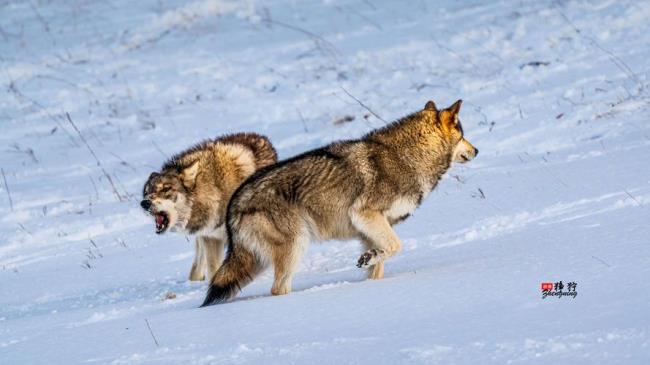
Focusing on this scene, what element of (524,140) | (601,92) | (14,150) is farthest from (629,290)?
(14,150)

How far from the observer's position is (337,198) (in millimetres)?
7117

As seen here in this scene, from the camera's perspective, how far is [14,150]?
14188 mm

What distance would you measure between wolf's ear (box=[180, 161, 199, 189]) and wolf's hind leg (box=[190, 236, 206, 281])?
53cm

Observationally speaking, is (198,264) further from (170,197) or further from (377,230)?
(377,230)

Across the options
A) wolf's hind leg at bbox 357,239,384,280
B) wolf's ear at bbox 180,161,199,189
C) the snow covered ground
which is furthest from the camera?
wolf's ear at bbox 180,161,199,189

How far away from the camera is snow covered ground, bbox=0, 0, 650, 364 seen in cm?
486

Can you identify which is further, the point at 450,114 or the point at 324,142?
the point at 324,142

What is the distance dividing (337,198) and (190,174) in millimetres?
1561

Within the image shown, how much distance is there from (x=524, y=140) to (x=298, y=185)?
4.30m

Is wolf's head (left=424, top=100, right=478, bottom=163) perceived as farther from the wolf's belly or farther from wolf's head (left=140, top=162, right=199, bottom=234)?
wolf's head (left=140, top=162, right=199, bottom=234)

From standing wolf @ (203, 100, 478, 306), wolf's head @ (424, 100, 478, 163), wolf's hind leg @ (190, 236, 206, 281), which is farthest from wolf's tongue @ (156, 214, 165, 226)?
wolf's head @ (424, 100, 478, 163)

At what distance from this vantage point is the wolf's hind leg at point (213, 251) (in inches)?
321

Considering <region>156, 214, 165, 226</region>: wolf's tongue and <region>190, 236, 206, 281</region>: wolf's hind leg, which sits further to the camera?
<region>190, 236, 206, 281</region>: wolf's hind leg

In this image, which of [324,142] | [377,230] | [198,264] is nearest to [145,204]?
[198,264]
